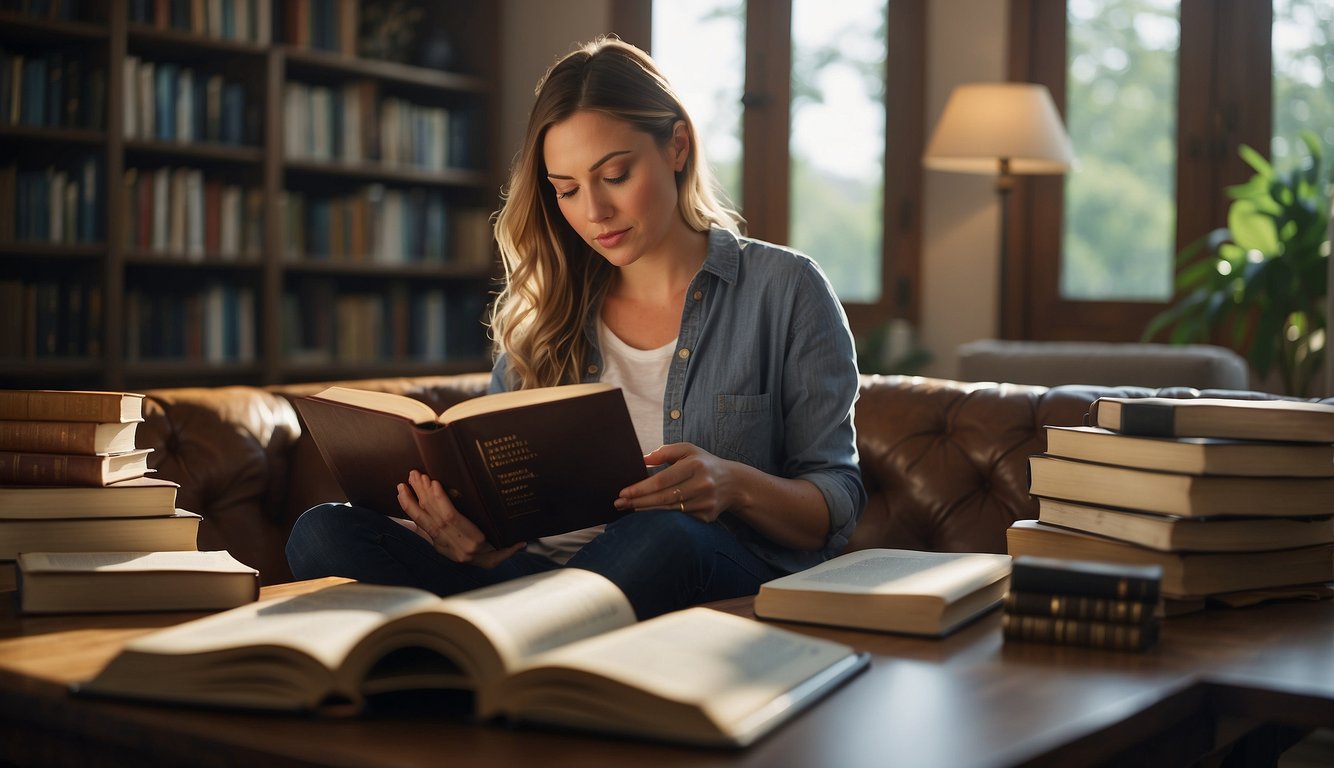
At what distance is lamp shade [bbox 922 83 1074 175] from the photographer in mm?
3801

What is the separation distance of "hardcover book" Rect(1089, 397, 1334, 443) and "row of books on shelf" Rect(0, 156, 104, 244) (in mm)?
3594

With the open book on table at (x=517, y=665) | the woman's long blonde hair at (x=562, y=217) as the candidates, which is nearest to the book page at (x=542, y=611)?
the open book on table at (x=517, y=665)

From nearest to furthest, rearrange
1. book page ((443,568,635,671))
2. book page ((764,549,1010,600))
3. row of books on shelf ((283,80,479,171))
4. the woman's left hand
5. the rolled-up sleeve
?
1. book page ((443,568,635,671))
2. book page ((764,549,1010,600))
3. the woman's left hand
4. the rolled-up sleeve
5. row of books on shelf ((283,80,479,171))

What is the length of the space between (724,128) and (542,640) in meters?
4.09

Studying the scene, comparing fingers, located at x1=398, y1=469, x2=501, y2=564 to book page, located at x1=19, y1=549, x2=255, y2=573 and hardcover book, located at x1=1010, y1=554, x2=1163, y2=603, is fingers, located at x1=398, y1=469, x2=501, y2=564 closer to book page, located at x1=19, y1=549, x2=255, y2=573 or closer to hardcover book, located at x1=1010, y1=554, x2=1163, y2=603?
book page, located at x1=19, y1=549, x2=255, y2=573

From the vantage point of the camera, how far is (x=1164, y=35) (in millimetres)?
4086

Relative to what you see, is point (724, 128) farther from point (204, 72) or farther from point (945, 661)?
point (945, 661)

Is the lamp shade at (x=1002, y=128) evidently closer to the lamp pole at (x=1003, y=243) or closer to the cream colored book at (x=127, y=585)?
the lamp pole at (x=1003, y=243)

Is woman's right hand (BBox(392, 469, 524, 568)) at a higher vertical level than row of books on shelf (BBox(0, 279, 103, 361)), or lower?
lower

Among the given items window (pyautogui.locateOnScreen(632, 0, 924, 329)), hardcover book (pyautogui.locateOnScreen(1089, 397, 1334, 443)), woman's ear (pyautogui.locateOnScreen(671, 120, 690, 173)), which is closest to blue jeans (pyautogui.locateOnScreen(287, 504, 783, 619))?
hardcover book (pyautogui.locateOnScreen(1089, 397, 1334, 443))

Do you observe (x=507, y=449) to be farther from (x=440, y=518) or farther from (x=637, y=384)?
(x=637, y=384)

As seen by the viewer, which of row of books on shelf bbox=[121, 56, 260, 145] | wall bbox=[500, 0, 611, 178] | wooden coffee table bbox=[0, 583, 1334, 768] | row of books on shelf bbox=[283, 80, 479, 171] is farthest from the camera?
wall bbox=[500, 0, 611, 178]

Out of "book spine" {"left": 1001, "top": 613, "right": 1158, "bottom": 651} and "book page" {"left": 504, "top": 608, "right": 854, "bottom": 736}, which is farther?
"book spine" {"left": 1001, "top": 613, "right": 1158, "bottom": 651}

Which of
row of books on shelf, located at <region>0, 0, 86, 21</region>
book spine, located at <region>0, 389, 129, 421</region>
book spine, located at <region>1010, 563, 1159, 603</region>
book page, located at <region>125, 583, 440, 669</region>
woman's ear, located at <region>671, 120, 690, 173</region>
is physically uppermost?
row of books on shelf, located at <region>0, 0, 86, 21</region>
